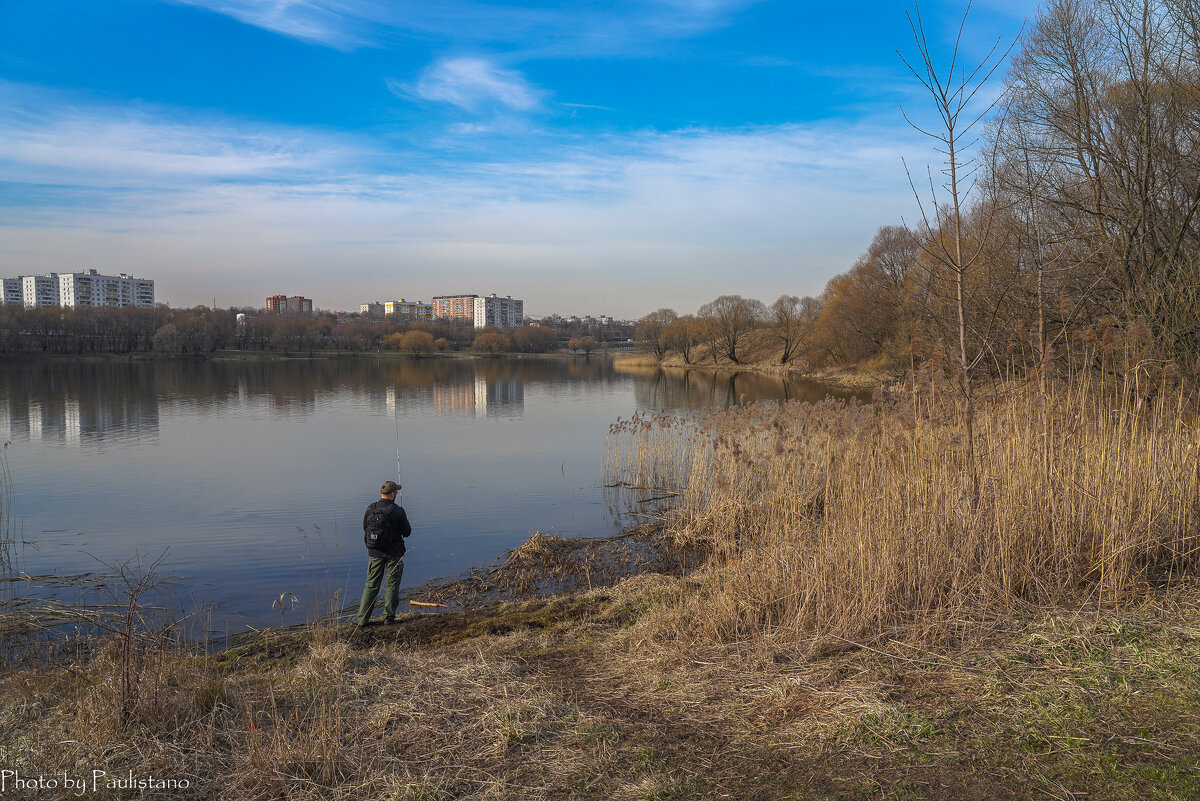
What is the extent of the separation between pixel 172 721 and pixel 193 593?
5848 mm

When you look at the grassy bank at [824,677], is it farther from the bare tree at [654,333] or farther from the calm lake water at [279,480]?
the bare tree at [654,333]

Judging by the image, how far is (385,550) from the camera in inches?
301

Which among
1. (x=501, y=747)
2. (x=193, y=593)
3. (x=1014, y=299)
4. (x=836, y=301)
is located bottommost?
(x=193, y=593)

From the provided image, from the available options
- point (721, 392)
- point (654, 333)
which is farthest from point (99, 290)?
point (721, 392)

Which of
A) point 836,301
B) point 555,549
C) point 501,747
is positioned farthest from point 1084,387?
point 836,301

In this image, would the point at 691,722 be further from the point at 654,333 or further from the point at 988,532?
the point at 654,333

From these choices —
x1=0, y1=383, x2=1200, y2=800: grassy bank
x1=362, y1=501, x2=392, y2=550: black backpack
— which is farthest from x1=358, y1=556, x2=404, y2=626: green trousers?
x1=0, y1=383, x2=1200, y2=800: grassy bank

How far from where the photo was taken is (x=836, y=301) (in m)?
54.2

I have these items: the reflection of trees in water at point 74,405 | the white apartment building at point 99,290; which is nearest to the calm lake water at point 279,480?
the reflection of trees in water at point 74,405

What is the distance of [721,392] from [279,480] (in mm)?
28826

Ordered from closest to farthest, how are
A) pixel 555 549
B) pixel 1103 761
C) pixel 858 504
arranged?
pixel 1103 761
pixel 858 504
pixel 555 549

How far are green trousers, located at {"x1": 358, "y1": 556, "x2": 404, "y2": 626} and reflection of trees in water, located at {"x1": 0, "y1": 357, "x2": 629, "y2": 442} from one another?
58.7ft

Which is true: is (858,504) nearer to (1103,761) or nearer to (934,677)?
(934,677)

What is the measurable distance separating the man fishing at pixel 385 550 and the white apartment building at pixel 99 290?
16738 cm
